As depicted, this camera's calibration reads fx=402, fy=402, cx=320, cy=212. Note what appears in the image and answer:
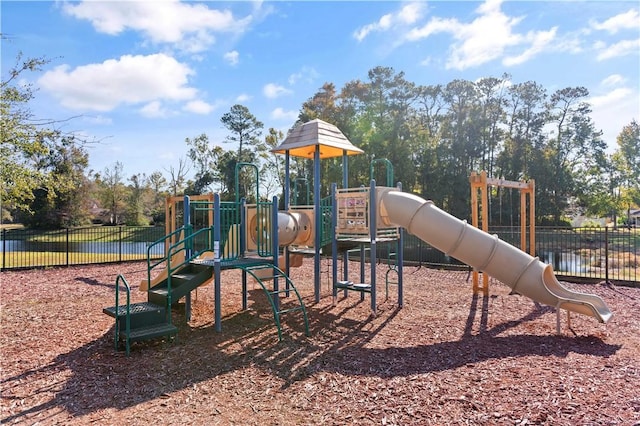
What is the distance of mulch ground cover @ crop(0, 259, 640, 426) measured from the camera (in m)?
3.67

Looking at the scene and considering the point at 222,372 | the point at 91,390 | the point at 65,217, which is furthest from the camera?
the point at 65,217

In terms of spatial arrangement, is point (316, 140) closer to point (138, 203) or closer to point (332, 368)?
point (332, 368)

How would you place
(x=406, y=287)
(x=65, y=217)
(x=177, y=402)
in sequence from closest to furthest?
1. (x=177, y=402)
2. (x=406, y=287)
3. (x=65, y=217)

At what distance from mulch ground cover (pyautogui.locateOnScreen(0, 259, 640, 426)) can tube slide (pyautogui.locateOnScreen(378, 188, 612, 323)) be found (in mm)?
465

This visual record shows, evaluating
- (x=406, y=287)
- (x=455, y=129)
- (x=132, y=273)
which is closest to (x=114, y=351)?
(x=406, y=287)

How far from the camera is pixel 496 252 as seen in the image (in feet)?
22.5

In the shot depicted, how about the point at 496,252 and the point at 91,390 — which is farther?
the point at 496,252

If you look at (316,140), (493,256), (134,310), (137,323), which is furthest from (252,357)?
(316,140)

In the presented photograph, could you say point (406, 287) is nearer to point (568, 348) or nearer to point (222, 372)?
point (568, 348)

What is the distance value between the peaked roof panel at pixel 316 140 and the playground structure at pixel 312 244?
0.09 feet

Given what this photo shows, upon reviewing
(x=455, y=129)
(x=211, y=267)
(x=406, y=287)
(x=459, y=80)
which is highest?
(x=459, y=80)

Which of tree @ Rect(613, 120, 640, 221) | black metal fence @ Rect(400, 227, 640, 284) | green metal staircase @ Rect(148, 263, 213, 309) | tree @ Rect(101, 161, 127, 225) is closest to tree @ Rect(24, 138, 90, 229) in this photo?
tree @ Rect(101, 161, 127, 225)

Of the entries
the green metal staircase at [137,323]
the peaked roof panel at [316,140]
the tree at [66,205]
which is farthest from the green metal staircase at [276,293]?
the tree at [66,205]

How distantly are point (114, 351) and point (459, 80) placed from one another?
3872cm
